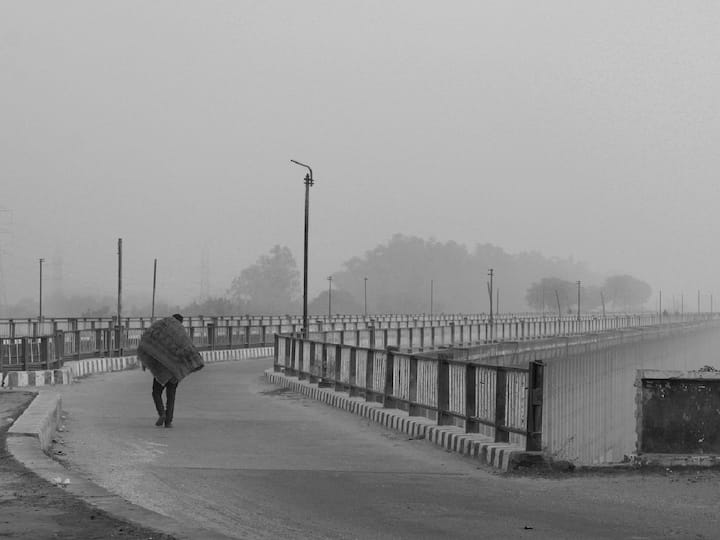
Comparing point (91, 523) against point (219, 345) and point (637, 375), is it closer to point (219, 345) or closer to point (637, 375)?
point (637, 375)

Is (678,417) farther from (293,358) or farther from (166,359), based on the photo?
(293,358)

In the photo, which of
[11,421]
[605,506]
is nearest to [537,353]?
[11,421]

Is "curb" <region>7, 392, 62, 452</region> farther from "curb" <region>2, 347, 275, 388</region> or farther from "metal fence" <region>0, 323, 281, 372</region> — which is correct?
"metal fence" <region>0, 323, 281, 372</region>

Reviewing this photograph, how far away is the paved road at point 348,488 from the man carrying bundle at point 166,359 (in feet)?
1.70

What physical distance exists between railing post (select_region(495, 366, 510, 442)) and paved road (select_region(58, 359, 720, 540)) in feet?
2.20

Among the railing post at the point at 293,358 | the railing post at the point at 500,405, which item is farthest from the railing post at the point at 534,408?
the railing post at the point at 293,358

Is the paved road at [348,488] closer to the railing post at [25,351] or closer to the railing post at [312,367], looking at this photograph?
the railing post at [312,367]

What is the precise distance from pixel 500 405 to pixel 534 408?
1.17 metres

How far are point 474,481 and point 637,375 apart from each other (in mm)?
2455

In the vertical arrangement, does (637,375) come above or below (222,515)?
above

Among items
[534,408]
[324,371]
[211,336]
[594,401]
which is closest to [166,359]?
[534,408]

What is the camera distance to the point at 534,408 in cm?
1342

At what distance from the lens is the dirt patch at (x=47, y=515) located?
775 cm

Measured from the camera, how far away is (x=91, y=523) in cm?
819
